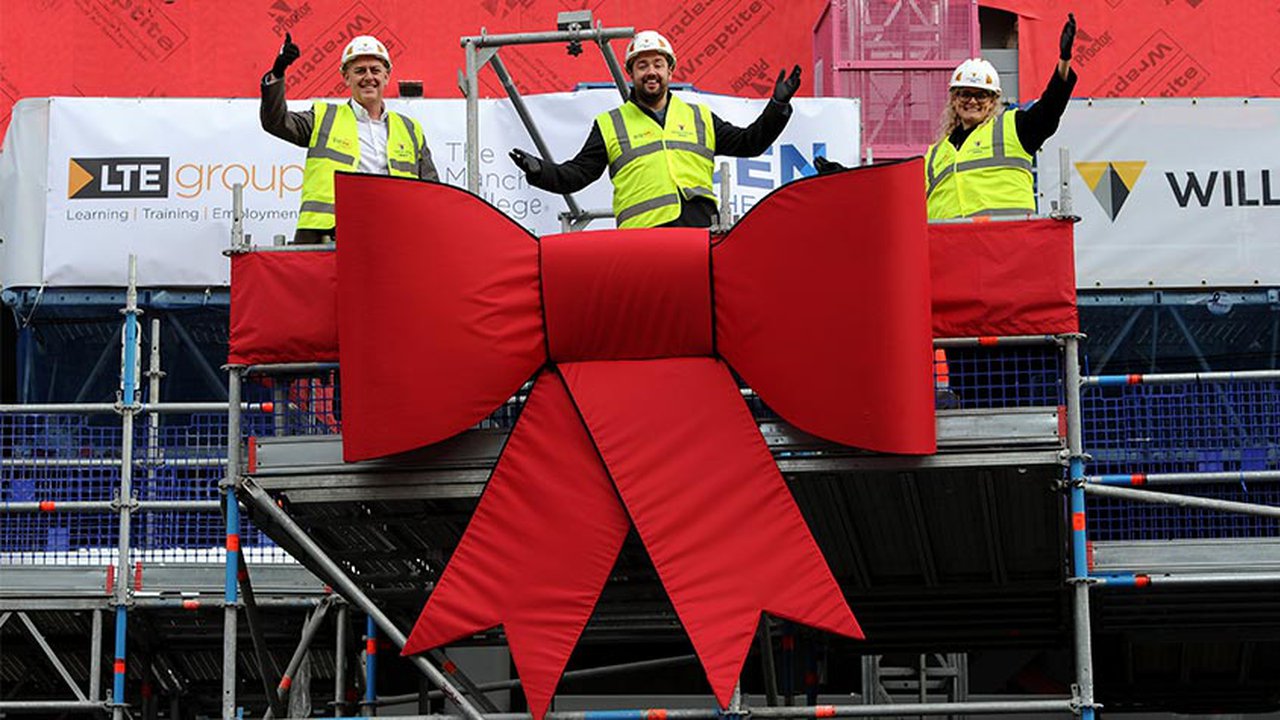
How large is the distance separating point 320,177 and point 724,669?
4.51 meters

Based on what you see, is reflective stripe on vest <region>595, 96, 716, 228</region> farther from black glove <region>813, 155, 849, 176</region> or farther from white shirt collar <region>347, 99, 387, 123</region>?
white shirt collar <region>347, 99, 387, 123</region>

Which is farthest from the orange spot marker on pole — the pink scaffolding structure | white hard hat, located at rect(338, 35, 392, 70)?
the pink scaffolding structure

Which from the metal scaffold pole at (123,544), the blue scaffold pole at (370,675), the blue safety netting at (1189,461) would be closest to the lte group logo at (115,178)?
the metal scaffold pole at (123,544)

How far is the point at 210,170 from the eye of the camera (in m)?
19.5

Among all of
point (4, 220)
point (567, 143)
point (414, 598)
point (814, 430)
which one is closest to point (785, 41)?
point (567, 143)

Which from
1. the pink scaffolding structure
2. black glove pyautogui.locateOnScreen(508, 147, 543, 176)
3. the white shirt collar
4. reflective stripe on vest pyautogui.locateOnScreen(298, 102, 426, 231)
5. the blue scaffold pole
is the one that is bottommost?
the blue scaffold pole

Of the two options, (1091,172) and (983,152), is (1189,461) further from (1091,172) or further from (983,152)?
(1091,172)

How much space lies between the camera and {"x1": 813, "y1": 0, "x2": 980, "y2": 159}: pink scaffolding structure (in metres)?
20.6

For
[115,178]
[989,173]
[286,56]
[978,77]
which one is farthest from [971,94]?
[115,178]

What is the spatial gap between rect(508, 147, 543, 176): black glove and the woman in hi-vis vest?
2.74m

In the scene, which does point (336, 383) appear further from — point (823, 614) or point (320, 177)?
point (823, 614)

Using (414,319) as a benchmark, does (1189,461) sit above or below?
below

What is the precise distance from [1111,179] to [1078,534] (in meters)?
7.28

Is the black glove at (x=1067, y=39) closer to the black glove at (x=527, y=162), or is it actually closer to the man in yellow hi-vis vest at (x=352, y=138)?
the black glove at (x=527, y=162)
